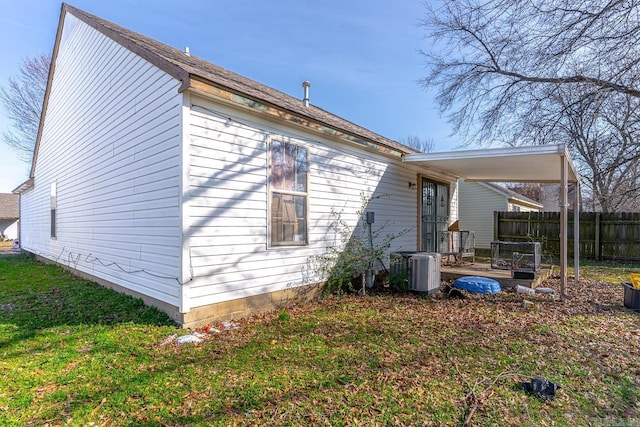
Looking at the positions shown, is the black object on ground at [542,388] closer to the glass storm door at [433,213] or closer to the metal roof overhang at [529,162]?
the metal roof overhang at [529,162]

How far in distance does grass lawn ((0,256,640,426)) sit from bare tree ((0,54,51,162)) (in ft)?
60.8

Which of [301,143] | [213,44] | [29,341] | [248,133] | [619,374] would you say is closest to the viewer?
[619,374]

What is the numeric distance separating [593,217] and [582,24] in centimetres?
943

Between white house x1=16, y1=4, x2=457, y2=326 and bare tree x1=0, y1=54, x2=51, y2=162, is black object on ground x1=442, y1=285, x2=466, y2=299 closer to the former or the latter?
white house x1=16, y1=4, x2=457, y2=326

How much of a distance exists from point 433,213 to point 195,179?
7.77 meters

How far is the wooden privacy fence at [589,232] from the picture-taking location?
12.4 meters

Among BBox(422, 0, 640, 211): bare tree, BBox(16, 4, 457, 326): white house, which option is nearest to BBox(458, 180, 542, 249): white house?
BBox(422, 0, 640, 211): bare tree

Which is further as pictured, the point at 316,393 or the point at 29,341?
the point at 29,341

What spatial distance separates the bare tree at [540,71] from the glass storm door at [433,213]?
2587 mm

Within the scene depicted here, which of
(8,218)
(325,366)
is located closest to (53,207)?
(325,366)

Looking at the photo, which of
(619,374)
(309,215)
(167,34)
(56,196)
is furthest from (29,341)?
(167,34)

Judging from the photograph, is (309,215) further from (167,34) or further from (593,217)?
(593,217)

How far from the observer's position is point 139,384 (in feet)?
9.82

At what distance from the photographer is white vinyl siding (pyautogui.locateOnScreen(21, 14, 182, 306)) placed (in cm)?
463
